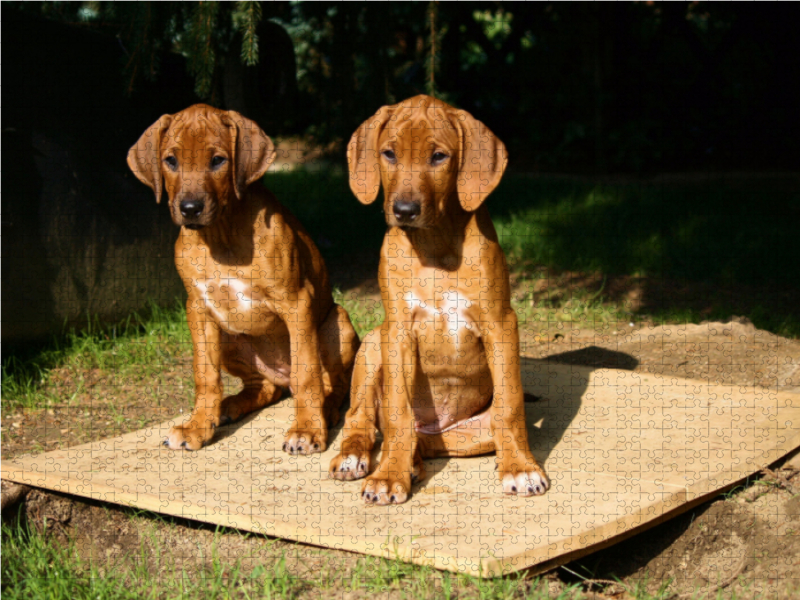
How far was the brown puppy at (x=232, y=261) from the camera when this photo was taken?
424cm

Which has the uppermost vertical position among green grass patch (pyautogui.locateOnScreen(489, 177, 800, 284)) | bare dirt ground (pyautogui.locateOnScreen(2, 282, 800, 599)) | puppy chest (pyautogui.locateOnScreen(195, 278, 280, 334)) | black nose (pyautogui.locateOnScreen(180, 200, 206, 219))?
black nose (pyautogui.locateOnScreen(180, 200, 206, 219))

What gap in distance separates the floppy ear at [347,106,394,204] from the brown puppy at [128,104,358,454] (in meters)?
0.70

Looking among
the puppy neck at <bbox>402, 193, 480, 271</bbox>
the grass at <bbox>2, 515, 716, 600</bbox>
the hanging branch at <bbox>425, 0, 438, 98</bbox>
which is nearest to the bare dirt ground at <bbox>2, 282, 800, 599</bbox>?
the grass at <bbox>2, 515, 716, 600</bbox>

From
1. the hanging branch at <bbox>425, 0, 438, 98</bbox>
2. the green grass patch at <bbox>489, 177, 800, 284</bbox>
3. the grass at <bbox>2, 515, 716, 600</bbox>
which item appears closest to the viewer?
the grass at <bbox>2, 515, 716, 600</bbox>

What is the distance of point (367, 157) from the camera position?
3.82 metres

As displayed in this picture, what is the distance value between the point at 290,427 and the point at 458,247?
1.39 m

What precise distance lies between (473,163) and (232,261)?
139 cm

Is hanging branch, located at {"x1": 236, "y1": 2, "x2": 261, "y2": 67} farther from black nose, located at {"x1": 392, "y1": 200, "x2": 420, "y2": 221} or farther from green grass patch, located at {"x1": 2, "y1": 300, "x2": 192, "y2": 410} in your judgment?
green grass patch, located at {"x1": 2, "y1": 300, "x2": 192, "y2": 410}

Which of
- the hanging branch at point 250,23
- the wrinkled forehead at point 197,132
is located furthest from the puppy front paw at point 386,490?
the hanging branch at point 250,23

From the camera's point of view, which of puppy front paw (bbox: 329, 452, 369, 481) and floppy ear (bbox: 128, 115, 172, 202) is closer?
puppy front paw (bbox: 329, 452, 369, 481)

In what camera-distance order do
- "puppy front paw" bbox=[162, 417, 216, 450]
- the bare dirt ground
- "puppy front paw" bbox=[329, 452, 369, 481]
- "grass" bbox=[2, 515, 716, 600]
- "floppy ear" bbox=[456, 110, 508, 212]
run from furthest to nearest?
"puppy front paw" bbox=[162, 417, 216, 450] < "puppy front paw" bbox=[329, 452, 369, 481] < "floppy ear" bbox=[456, 110, 508, 212] < the bare dirt ground < "grass" bbox=[2, 515, 716, 600]

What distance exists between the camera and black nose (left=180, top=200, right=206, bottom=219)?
4098 millimetres

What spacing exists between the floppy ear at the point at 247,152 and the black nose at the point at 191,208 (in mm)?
254

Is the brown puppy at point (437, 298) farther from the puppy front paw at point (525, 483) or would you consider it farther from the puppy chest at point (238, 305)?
the puppy chest at point (238, 305)
